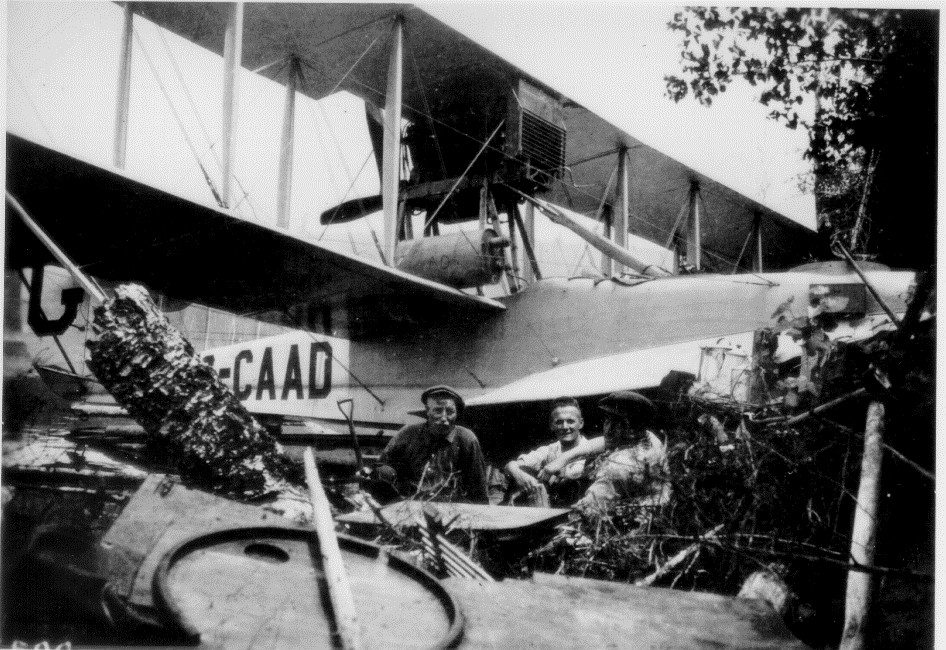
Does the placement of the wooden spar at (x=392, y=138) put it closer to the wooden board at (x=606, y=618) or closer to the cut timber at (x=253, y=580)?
the cut timber at (x=253, y=580)

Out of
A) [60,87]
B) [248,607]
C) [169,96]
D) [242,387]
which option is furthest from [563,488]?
[242,387]

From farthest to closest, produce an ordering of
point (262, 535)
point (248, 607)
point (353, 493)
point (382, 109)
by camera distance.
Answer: point (382, 109) → point (353, 493) → point (262, 535) → point (248, 607)

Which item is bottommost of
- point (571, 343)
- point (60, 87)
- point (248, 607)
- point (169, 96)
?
point (248, 607)

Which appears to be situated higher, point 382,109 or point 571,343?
point 382,109

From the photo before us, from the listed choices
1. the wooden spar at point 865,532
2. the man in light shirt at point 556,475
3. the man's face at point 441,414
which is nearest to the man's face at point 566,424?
the man in light shirt at point 556,475

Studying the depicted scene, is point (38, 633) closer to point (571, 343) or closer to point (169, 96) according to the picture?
point (169, 96)

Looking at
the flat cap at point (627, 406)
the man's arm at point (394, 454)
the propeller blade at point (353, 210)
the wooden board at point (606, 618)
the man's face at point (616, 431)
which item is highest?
the propeller blade at point (353, 210)
